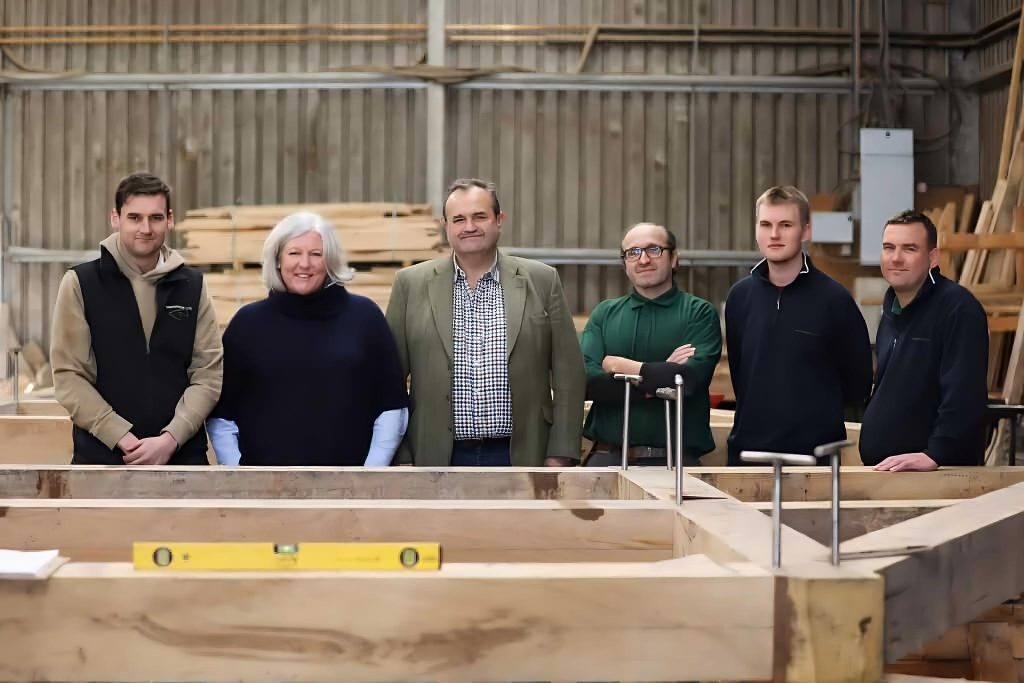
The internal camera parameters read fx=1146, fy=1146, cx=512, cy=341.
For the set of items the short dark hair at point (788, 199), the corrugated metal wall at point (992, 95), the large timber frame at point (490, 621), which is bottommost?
the large timber frame at point (490, 621)

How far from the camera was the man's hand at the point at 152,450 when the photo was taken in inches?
128

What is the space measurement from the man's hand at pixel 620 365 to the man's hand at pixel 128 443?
153 centimetres

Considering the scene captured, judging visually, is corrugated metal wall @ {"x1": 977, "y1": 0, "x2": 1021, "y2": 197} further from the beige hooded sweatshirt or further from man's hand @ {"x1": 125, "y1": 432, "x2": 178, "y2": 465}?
man's hand @ {"x1": 125, "y1": 432, "x2": 178, "y2": 465}

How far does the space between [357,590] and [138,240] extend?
2099mm

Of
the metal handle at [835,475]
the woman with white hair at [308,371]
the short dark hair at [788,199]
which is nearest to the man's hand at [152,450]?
the woman with white hair at [308,371]

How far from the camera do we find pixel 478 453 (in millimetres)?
3586

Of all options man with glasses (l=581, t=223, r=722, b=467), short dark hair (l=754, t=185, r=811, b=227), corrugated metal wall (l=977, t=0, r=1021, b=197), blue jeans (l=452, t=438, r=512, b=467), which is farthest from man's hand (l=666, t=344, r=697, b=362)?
corrugated metal wall (l=977, t=0, r=1021, b=197)

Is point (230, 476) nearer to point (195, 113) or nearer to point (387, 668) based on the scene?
point (387, 668)

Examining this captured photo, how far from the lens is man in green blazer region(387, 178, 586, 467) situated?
11.7ft

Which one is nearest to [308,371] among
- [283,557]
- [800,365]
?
[800,365]

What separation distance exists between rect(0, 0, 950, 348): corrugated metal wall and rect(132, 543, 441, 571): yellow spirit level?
995 centimetres

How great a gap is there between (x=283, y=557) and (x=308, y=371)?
5.81ft

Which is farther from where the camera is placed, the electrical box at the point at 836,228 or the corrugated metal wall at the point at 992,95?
the corrugated metal wall at the point at 992,95

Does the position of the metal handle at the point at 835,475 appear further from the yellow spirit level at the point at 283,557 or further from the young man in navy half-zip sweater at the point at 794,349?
the young man in navy half-zip sweater at the point at 794,349
